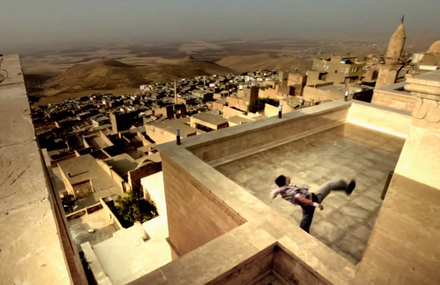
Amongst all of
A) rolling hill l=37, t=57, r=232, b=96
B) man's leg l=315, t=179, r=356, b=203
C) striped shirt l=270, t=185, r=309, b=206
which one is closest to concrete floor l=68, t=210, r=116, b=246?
striped shirt l=270, t=185, r=309, b=206

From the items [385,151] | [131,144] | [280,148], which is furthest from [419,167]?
[131,144]

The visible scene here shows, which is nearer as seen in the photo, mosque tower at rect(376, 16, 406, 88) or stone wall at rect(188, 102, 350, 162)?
stone wall at rect(188, 102, 350, 162)

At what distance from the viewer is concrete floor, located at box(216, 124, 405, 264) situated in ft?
12.8

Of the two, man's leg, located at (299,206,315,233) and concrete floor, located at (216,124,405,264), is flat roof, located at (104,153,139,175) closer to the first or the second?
concrete floor, located at (216,124,405,264)

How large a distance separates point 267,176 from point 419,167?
11.7ft

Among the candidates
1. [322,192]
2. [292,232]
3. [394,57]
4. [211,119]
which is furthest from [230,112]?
[292,232]

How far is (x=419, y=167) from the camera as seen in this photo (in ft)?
5.75

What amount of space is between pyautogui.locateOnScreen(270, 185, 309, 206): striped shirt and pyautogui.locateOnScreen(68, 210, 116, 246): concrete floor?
37.5 ft

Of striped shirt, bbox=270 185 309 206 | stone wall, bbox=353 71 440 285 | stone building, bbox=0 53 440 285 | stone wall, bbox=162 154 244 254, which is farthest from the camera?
striped shirt, bbox=270 185 309 206

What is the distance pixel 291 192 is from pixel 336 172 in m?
1.69

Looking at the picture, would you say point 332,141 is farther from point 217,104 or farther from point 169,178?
Result: point 217,104

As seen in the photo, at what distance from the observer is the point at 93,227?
1381 centimetres

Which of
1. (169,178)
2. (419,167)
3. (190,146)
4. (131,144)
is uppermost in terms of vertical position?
(419,167)

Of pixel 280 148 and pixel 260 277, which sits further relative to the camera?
pixel 280 148
